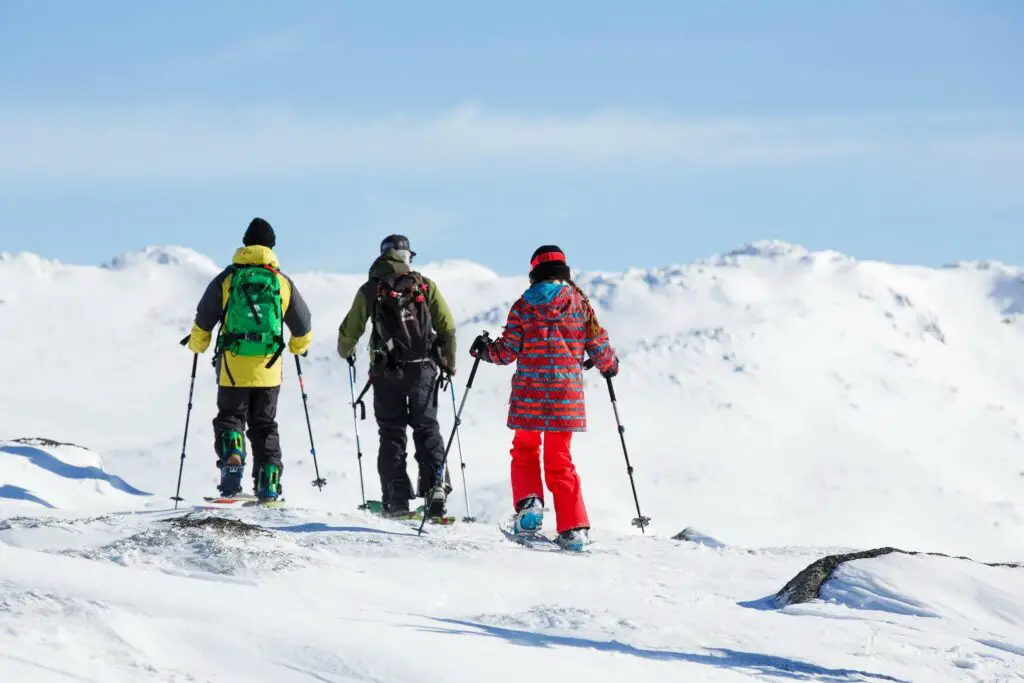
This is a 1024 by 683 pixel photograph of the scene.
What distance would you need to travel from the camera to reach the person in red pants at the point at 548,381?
9234 mm

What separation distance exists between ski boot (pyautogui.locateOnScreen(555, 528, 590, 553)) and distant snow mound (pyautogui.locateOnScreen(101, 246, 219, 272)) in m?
111

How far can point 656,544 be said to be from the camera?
1037 cm

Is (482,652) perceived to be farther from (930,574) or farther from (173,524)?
(930,574)

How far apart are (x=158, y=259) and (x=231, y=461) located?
114780 mm

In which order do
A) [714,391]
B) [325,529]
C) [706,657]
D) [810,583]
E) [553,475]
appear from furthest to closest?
[714,391]
[553,475]
[325,529]
[810,583]
[706,657]

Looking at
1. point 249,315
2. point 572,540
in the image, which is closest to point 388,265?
point 249,315

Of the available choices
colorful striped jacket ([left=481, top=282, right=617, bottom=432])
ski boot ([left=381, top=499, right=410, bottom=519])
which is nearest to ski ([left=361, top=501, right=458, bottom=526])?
ski boot ([left=381, top=499, right=410, bottom=519])

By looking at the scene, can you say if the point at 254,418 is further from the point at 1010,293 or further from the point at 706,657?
the point at 1010,293

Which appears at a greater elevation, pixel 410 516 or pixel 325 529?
pixel 410 516

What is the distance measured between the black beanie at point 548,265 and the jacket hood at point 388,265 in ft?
5.11

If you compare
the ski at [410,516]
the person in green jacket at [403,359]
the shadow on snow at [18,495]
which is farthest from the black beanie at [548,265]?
the shadow on snow at [18,495]

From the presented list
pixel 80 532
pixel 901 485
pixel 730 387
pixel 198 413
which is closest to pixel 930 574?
pixel 80 532

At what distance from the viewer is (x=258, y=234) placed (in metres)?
10.7

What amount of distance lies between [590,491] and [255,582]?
205ft
